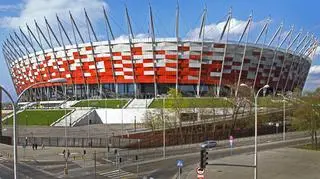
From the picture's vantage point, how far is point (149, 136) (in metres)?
82.8

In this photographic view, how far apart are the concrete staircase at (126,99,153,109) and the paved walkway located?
191 ft

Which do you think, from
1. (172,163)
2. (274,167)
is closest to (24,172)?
(172,163)

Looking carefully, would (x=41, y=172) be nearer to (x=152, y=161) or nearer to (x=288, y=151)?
(x=152, y=161)

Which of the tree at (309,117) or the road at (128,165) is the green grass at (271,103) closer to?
the tree at (309,117)

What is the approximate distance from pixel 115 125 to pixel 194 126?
89.9 ft

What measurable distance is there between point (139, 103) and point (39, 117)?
24772mm

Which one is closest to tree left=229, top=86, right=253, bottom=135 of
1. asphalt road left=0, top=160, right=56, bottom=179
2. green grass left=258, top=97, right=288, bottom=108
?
green grass left=258, top=97, right=288, bottom=108

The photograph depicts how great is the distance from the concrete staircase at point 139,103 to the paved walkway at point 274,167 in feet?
191

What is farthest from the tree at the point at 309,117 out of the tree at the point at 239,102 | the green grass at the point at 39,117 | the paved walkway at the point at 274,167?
the green grass at the point at 39,117

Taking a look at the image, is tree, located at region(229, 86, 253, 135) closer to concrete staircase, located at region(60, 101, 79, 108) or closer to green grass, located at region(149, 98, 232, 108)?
green grass, located at region(149, 98, 232, 108)

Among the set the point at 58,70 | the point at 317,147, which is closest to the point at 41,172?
the point at 317,147

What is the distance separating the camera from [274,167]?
1972 inches

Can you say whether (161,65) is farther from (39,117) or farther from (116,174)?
(116,174)

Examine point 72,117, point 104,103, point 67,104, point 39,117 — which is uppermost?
point 104,103
